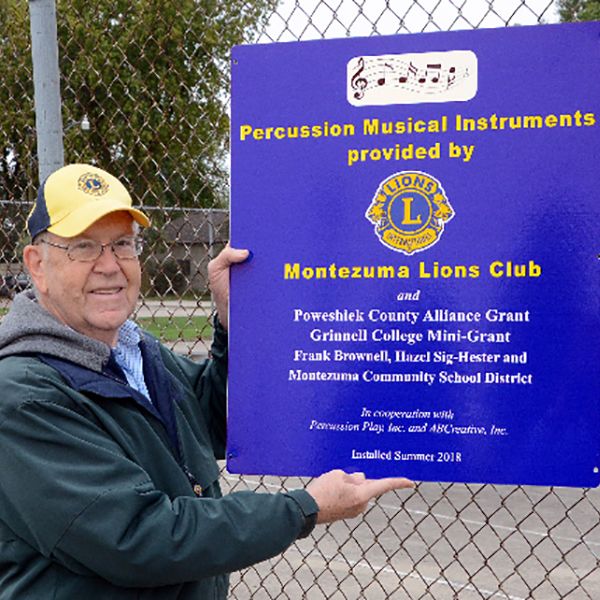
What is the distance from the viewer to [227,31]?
3.17 meters

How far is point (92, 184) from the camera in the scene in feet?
7.52

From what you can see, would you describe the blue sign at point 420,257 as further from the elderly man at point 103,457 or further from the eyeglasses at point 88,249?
the eyeglasses at point 88,249

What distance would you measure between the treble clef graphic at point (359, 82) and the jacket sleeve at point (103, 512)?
3.13 ft

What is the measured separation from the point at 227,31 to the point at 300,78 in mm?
911

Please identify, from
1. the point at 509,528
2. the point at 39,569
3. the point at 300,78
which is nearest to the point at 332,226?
the point at 300,78

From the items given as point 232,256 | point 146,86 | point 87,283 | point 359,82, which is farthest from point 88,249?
point 146,86

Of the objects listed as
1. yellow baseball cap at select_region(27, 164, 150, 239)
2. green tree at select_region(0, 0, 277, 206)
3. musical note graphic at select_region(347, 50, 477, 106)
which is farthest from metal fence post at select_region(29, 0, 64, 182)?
musical note graphic at select_region(347, 50, 477, 106)

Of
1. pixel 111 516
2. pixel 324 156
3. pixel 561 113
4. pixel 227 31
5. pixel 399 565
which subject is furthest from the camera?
pixel 399 565

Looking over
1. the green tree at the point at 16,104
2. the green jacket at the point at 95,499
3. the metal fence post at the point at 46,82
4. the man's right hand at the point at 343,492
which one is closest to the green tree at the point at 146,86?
the green tree at the point at 16,104

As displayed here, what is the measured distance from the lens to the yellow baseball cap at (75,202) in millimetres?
2213

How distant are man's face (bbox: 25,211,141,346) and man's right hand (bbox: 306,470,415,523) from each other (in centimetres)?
60

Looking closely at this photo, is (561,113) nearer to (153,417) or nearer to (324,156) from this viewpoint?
(324,156)

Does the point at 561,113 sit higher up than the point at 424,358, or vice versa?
the point at 561,113

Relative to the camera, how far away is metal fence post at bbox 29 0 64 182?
2945 mm
